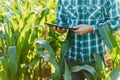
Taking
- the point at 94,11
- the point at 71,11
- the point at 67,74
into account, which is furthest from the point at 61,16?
the point at 67,74

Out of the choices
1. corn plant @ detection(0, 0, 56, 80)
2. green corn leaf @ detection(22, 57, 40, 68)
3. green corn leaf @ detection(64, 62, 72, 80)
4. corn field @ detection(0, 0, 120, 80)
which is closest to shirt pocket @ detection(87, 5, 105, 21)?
corn field @ detection(0, 0, 120, 80)

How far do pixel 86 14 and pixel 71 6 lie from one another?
0.29 ft

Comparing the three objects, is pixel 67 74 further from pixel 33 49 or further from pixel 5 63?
pixel 33 49

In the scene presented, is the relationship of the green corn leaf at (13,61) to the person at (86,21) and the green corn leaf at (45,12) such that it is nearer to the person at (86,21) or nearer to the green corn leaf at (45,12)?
the person at (86,21)

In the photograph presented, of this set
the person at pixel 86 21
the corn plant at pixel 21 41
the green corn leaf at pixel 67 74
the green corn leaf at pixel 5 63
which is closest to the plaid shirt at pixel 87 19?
the person at pixel 86 21

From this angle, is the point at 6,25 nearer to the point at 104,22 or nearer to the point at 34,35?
the point at 34,35

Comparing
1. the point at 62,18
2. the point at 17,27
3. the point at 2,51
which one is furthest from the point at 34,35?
the point at 62,18

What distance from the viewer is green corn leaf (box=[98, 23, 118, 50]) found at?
1.63 metres

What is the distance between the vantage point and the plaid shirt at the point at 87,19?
1.64 metres

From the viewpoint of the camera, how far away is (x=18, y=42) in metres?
2.04

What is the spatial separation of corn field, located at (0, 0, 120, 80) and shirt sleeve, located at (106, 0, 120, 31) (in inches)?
2.3

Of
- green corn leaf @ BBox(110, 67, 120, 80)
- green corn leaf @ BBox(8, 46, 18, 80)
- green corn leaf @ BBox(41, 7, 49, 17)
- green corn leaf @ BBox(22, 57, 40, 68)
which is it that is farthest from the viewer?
green corn leaf @ BBox(41, 7, 49, 17)

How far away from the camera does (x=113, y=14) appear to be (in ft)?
5.37

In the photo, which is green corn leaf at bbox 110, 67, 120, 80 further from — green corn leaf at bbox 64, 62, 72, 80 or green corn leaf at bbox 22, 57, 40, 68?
green corn leaf at bbox 22, 57, 40, 68
